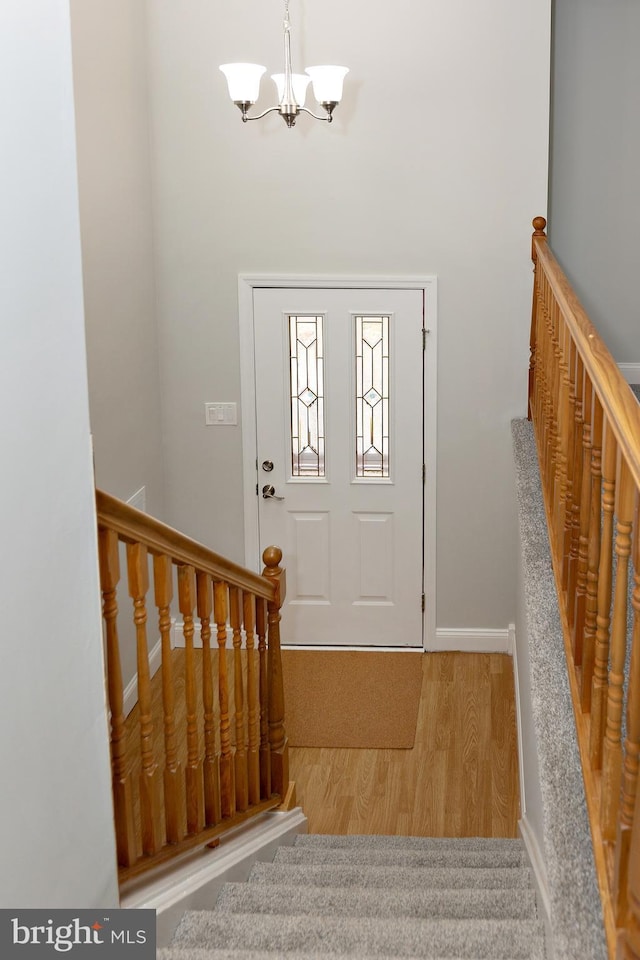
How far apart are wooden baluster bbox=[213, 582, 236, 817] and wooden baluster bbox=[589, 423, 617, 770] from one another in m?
1.26

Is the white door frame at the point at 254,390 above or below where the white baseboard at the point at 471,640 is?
above

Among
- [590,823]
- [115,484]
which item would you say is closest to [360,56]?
[115,484]

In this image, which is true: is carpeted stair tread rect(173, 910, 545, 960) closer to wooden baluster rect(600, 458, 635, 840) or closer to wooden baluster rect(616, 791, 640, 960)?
wooden baluster rect(600, 458, 635, 840)

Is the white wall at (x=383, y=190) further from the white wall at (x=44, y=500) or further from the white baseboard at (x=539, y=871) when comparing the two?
the white wall at (x=44, y=500)

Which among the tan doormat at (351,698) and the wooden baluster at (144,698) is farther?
the tan doormat at (351,698)

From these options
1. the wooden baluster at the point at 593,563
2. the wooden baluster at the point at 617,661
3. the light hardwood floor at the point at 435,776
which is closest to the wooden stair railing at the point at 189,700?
the light hardwood floor at the point at 435,776

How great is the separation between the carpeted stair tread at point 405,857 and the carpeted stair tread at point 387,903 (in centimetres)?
54

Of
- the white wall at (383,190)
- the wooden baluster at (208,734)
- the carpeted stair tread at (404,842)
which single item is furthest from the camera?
the white wall at (383,190)

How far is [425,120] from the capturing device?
17.7 feet

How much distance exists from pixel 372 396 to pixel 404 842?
252cm

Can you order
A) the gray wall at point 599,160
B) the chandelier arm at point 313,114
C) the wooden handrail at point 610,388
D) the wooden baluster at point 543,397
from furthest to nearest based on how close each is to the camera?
the gray wall at point 599,160, the chandelier arm at point 313,114, the wooden baluster at point 543,397, the wooden handrail at point 610,388

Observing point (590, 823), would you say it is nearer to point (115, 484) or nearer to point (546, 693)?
point (546, 693)

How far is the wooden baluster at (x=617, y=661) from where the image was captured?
1.70 metres

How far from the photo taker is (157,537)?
2736 mm
